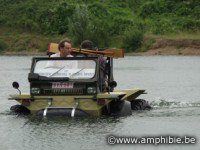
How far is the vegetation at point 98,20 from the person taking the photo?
97812 millimetres

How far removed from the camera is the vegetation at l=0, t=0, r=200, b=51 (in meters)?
97.8

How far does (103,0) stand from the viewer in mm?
112688

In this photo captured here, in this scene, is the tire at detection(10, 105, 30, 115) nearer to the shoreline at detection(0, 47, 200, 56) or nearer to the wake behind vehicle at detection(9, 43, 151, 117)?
the wake behind vehicle at detection(9, 43, 151, 117)

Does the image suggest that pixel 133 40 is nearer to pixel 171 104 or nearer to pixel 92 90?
pixel 171 104

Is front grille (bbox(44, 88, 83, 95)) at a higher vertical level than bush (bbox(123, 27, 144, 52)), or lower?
higher

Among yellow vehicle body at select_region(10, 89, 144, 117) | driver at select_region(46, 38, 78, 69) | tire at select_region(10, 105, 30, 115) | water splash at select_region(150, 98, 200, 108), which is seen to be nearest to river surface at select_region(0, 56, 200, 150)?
water splash at select_region(150, 98, 200, 108)

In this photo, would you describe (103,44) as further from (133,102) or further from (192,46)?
(133,102)

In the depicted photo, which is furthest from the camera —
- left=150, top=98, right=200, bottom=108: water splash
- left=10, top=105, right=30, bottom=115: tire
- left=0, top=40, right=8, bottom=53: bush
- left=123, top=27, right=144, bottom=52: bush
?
left=0, top=40, right=8, bottom=53: bush

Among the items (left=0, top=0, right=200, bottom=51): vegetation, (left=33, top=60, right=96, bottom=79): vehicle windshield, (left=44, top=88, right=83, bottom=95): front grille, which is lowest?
(left=0, top=0, right=200, bottom=51): vegetation

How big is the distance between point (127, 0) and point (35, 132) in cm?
9189

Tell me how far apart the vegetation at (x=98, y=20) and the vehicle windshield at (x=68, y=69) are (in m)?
72.3

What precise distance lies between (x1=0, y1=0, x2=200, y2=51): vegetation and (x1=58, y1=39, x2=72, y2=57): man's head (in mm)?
72046

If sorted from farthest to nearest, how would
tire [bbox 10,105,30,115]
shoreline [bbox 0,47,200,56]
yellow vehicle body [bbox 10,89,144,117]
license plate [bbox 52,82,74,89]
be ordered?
shoreline [bbox 0,47,200,56]
tire [bbox 10,105,30,115]
license plate [bbox 52,82,74,89]
yellow vehicle body [bbox 10,89,144,117]

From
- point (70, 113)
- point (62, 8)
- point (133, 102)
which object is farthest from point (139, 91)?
point (62, 8)
